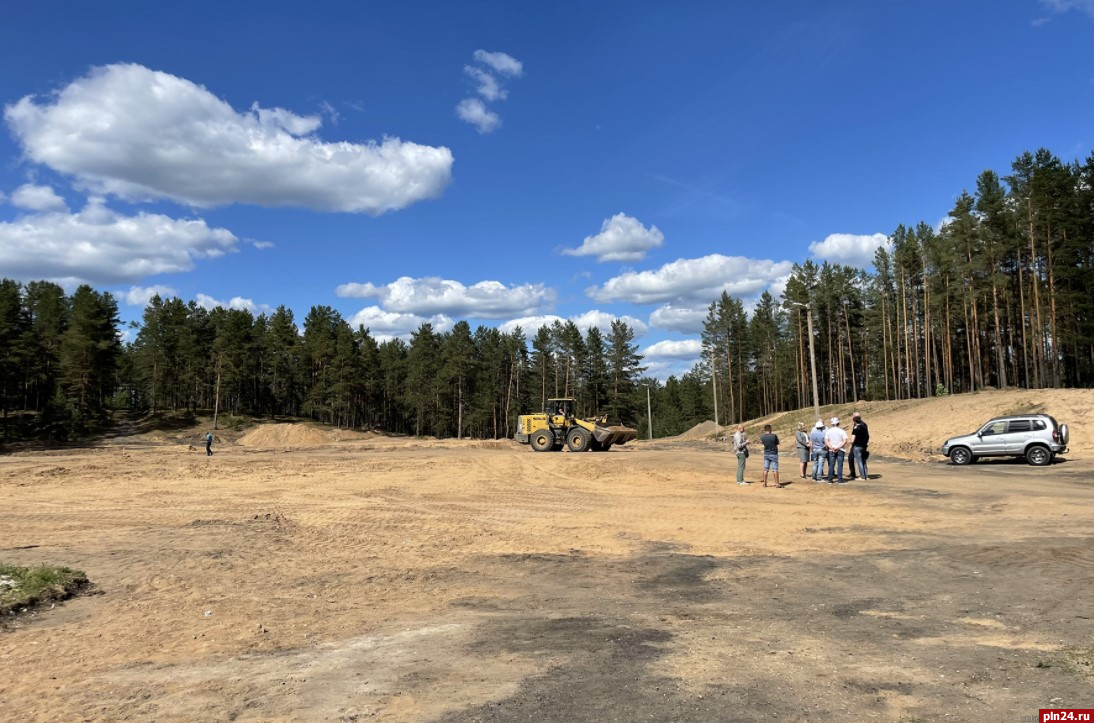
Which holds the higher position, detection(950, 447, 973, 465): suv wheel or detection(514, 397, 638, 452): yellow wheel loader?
detection(514, 397, 638, 452): yellow wheel loader

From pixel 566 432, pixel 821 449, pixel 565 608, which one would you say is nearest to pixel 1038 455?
pixel 821 449

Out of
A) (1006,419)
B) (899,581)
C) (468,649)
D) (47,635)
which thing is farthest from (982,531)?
(1006,419)

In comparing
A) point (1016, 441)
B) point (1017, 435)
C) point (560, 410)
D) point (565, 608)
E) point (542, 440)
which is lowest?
point (565, 608)

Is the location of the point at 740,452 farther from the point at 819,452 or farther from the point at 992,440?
the point at 992,440

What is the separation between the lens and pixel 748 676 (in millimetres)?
4953

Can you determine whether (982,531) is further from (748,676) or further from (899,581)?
(748,676)

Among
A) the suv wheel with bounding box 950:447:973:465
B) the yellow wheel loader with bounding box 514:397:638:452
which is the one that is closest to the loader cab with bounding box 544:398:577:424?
the yellow wheel loader with bounding box 514:397:638:452

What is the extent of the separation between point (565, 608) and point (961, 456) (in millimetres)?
23095

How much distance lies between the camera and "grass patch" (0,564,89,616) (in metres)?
7.35

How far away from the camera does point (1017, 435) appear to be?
23.4 meters

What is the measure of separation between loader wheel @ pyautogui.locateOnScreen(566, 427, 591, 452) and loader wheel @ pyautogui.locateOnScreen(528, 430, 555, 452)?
93 cm

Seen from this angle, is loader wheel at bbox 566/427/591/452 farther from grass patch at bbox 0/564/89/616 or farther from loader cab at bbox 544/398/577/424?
grass patch at bbox 0/564/89/616

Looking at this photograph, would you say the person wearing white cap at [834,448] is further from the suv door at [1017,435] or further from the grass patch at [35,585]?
the grass patch at [35,585]

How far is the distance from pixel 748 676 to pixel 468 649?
8.02 ft
